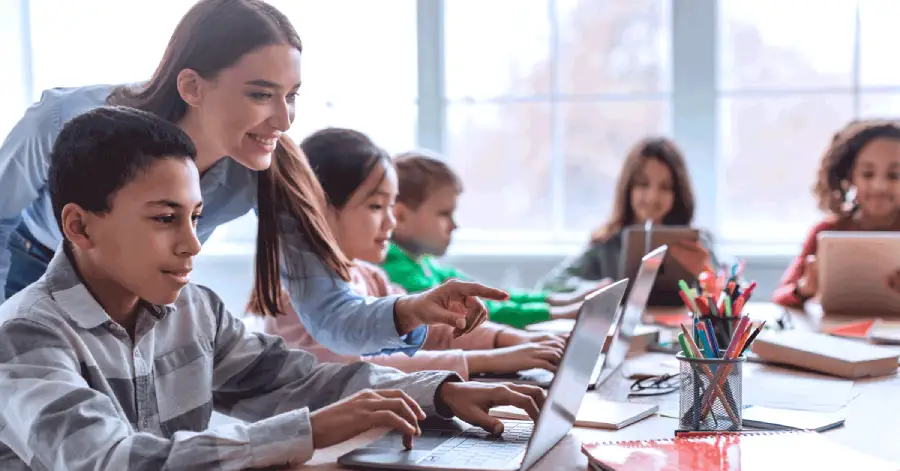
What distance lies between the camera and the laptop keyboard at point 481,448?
107 cm

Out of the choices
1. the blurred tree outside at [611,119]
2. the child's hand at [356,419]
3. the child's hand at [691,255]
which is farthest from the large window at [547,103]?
the child's hand at [356,419]

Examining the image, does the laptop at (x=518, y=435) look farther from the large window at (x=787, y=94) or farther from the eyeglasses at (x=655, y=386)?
the large window at (x=787, y=94)

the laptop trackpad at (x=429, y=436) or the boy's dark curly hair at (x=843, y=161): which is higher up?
the boy's dark curly hair at (x=843, y=161)

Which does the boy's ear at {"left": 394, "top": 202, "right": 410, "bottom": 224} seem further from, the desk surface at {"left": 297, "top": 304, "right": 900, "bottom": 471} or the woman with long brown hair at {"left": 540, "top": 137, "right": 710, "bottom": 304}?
the desk surface at {"left": 297, "top": 304, "right": 900, "bottom": 471}

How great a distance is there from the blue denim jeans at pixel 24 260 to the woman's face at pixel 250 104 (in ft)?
1.17

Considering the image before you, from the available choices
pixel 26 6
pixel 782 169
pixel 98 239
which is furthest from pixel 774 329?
pixel 26 6

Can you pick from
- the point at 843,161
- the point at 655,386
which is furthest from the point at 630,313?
the point at 843,161

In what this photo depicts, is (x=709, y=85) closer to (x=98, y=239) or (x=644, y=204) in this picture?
(x=644, y=204)

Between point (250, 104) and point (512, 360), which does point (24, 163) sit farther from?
point (512, 360)

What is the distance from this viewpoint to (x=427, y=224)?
2.67m

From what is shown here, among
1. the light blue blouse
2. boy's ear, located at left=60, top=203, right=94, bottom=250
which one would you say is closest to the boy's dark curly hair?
the light blue blouse

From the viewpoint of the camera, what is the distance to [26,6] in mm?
3924

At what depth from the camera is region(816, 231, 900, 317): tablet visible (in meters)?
2.39

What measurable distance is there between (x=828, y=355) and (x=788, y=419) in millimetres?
439
